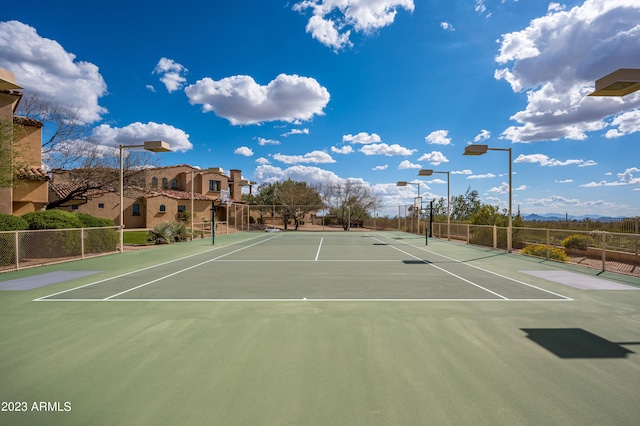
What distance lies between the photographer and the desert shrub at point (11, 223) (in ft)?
41.6

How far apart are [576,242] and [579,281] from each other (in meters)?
8.93

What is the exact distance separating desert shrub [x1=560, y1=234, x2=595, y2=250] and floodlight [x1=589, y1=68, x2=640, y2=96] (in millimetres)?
10818

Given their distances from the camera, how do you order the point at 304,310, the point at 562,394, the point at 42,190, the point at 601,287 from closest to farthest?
the point at 562,394 → the point at 304,310 → the point at 601,287 → the point at 42,190

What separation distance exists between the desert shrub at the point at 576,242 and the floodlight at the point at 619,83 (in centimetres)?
1082

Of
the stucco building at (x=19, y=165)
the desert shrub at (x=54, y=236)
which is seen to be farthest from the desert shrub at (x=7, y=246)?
the stucco building at (x=19, y=165)

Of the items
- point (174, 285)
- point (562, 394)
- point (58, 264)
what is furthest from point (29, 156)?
point (562, 394)

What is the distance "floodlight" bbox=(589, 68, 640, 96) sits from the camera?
7145mm

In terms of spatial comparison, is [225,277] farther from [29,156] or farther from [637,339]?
[29,156]

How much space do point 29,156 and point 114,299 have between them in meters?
16.7

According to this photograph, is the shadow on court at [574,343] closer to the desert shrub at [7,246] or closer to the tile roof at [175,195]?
the desert shrub at [7,246]

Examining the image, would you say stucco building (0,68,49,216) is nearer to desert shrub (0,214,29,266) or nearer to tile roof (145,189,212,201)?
desert shrub (0,214,29,266)

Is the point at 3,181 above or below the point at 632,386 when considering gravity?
above

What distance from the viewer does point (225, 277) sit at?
1048 centimetres

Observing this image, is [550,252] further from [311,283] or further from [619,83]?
[311,283]
